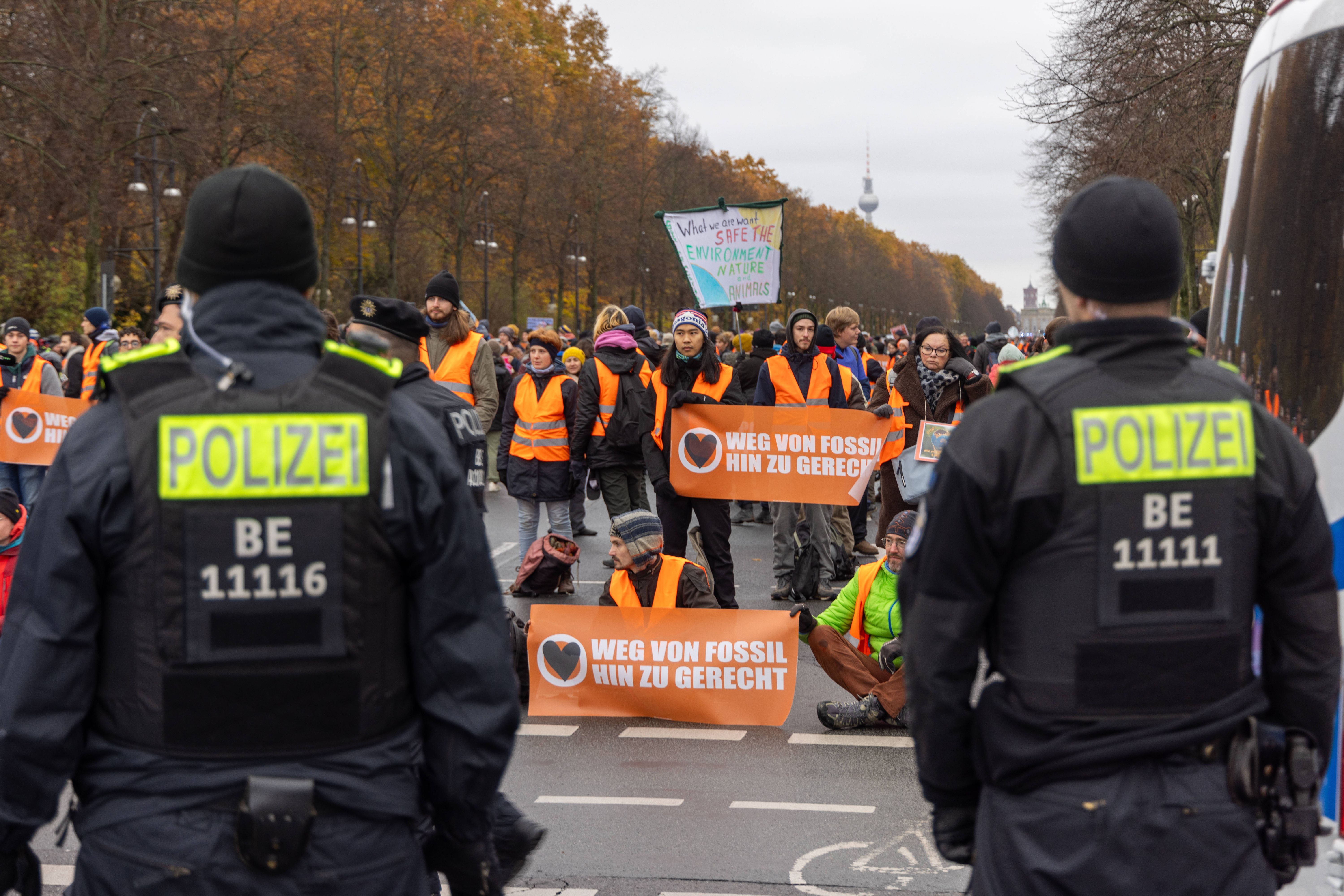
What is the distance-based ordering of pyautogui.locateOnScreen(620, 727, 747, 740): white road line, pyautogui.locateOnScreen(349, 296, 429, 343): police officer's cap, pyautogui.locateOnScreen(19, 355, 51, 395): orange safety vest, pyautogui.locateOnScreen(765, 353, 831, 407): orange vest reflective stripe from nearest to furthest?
pyautogui.locateOnScreen(349, 296, 429, 343): police officer's cap
pyautogui.locateOnScreen(620, 727, 747, 740): white road line
pyautogui.locateOnScreen(765, 353, 831, 407): orange vest reflective stripe
pyautogui.locateOnScreen(19, 355, 51, 395): orange safety vest

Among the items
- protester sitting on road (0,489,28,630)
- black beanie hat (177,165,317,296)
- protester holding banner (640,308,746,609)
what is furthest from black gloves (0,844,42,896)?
protester holding banner (640,308,746,609)

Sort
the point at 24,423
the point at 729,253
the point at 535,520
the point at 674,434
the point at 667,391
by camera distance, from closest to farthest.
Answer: the point at 674,434, the point at 667,391, the point at 535,520, the point at 24,423, the point at 729,253

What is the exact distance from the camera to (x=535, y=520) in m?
10.9

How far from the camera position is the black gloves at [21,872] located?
2547 mm

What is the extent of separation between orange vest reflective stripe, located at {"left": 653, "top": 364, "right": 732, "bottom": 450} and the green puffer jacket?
8.20 ft

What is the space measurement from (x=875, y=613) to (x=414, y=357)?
2.90 metres

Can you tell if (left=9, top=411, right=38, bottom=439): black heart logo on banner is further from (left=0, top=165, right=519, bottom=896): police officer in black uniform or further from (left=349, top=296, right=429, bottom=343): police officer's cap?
(left=0, top=165, right=519, bottom=896): police officer in black uniform

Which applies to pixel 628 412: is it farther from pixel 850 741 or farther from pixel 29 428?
pixel 29 428

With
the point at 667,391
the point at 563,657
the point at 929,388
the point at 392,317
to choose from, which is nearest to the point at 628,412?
the point at 667,391

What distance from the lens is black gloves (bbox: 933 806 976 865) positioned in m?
2.69

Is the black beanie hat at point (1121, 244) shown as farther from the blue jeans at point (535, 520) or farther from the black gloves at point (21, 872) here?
the blue jeans at point (535, 520)

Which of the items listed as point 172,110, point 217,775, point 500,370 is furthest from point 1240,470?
point 172,110

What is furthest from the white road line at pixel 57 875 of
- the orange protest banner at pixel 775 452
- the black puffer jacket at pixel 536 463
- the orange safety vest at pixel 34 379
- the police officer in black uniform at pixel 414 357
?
the orange safety vest at pixel 34 379

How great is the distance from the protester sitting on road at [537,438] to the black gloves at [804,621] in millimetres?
3934
